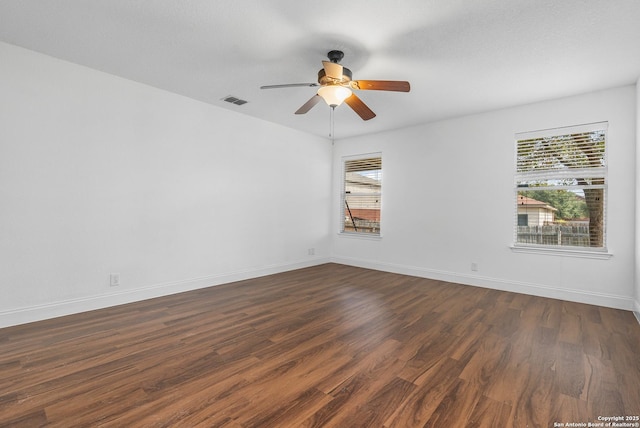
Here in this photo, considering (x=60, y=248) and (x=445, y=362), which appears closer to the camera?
(x=445, y=362)

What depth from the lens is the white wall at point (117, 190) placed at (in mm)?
2814

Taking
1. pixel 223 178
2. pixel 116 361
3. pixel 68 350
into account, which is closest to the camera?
pixel 116 361

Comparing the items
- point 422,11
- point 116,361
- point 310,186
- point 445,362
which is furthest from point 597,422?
→ point 310,186

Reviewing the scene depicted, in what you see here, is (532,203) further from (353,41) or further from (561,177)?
(353,41)

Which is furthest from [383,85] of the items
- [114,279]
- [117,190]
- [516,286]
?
[114,279]

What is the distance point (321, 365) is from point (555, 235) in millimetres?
3721

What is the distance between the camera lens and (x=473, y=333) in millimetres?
2725

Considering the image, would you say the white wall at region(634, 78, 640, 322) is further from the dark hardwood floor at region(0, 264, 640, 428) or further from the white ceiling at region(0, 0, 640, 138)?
the white ceiling at region(0, 0, 640, 138)

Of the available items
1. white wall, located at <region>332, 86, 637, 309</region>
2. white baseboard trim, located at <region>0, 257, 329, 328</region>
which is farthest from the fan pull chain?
white baseboard trim, located at <region>0, 257, 329, 328</region>

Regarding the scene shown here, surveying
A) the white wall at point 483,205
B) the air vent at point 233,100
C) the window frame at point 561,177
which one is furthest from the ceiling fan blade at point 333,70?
the window frame at point 561,177

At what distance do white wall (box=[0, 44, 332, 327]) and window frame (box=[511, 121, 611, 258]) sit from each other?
3.74 m

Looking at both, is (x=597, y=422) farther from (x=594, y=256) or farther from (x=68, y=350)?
(x=68, y=350)

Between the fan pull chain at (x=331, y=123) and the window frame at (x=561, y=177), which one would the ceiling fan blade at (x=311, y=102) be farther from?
the window frame at (x=561, y=177)

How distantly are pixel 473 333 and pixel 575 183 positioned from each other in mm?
2621
